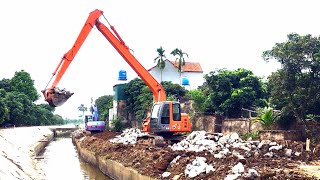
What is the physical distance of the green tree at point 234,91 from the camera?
27250 mm

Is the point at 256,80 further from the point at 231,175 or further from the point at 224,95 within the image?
the point at 231,175

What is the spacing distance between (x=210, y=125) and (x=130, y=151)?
9.11 metres

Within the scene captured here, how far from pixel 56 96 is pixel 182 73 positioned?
4528 cm

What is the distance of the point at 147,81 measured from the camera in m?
22.9

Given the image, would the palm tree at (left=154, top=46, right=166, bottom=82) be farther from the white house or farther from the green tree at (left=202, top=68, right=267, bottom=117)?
the green tree at (left=202, top=68, right=267, bottom=117)

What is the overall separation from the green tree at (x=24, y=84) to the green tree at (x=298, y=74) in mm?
61570

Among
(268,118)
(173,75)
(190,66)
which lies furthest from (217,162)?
(190,66)

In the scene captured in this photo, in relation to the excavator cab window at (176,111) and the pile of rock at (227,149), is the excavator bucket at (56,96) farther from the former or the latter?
the pile of rock at (227,149)

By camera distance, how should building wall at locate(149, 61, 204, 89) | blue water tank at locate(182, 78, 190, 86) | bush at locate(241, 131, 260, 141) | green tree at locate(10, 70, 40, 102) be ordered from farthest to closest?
green tree at locate(10, 70, 40, 102), building wall at locate(149, 61, 204, 89), blue water tank at locate(182, 78, 190, 86), bush at locate(241, 131, 260, 141)

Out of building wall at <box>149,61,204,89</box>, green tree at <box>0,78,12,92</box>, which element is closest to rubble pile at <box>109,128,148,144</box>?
building wall at <box>149,61,204,89</box>

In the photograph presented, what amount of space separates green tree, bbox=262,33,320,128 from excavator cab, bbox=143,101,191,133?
519cm

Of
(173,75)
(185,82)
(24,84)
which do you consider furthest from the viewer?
(24,84)

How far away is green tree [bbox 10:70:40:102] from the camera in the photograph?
74.5 meters

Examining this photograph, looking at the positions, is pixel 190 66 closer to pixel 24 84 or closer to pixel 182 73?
pixel 182 73
